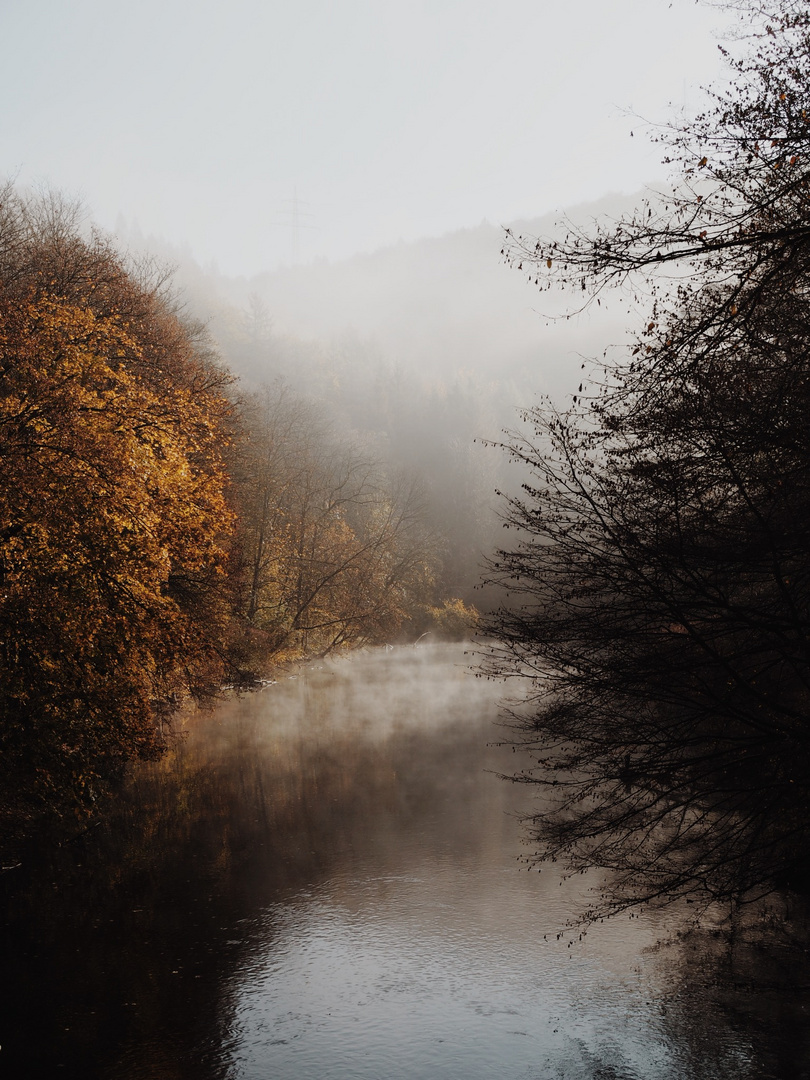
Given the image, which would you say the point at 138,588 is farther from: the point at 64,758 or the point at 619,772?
the point at 619,772

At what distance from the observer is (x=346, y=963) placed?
12.2 m

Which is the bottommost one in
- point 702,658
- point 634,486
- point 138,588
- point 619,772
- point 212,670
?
point 212,670

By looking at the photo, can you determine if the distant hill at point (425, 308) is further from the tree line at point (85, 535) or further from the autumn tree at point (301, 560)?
the tree line at point (85, 535)

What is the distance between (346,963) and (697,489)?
27.9 ft

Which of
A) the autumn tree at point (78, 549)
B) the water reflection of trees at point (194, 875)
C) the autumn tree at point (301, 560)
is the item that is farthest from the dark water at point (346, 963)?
the autumn tree at point (301, 560)

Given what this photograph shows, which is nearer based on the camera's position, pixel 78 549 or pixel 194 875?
pixel 78 549

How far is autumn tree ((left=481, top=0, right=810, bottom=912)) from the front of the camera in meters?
6.68

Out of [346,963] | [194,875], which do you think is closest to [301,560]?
[194,875]

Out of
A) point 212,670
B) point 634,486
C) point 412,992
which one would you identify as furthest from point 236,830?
point 634,486

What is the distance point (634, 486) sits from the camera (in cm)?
834

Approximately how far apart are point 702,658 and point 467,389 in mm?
69022

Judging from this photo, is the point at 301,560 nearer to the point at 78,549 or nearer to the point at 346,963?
the point at 78,549

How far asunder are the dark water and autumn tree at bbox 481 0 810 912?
282 cm

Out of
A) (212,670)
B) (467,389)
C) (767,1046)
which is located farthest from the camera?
(467,389)
